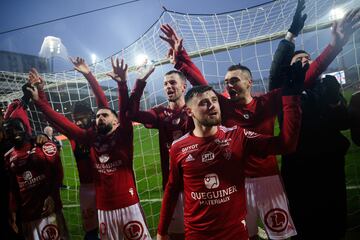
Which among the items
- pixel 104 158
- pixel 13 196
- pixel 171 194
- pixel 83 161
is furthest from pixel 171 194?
pixel 13 196

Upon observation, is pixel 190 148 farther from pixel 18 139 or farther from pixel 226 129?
pixel 18 139

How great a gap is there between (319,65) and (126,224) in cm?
169

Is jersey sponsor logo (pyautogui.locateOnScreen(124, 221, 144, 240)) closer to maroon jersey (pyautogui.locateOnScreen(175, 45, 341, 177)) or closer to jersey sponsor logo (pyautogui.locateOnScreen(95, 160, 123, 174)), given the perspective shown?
jersey sponsor logo (pyautogui.locateOnScreen(95, 160, 123, 174))

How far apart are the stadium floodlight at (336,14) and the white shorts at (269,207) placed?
1.01 meters

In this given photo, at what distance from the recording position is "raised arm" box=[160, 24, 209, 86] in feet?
6.86

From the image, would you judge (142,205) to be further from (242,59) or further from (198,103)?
(242,59)

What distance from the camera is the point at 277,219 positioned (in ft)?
6.49

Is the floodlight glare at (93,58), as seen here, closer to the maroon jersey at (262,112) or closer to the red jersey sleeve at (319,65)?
the maroon jersey at (262,112)

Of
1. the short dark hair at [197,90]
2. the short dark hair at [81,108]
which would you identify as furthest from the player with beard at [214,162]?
the short dark hair at [81,108]

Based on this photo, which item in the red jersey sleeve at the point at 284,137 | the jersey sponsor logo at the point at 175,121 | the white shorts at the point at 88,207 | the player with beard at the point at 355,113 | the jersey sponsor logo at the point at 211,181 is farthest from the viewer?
the white shorts at the point at 88,207

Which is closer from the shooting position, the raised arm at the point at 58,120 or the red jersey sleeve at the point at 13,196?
the raised arm at the point at 58,120

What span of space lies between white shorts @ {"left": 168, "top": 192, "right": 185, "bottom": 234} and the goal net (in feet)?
1.04

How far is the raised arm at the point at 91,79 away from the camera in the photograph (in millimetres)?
2477

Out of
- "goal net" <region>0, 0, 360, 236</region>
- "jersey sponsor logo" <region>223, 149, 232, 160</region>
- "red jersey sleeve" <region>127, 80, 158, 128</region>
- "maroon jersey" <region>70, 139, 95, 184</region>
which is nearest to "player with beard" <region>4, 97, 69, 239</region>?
"goal net" <region>0, 0, 360, 236</region>
